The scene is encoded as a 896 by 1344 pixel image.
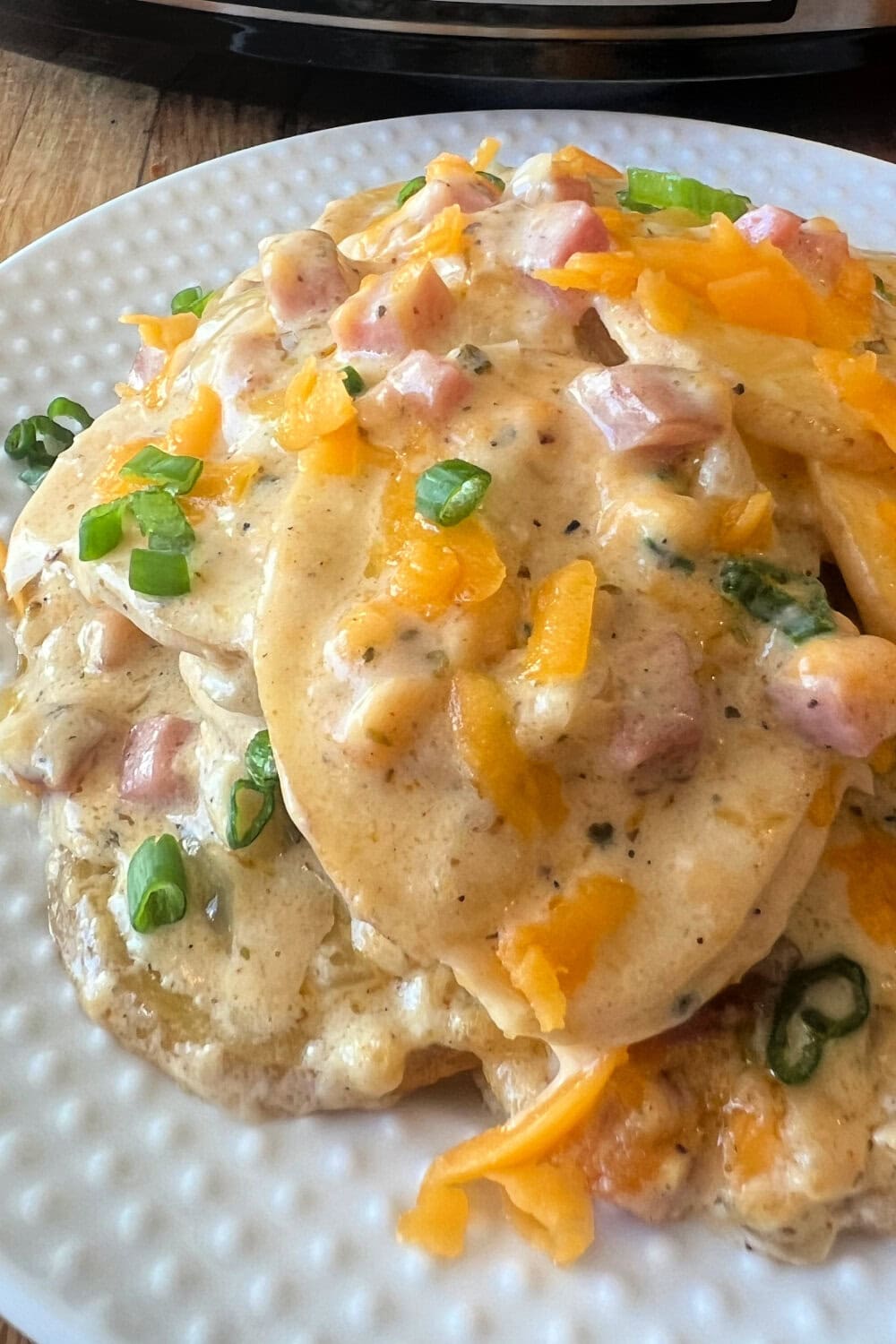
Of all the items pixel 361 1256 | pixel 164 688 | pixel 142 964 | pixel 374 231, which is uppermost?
pixel 374 231

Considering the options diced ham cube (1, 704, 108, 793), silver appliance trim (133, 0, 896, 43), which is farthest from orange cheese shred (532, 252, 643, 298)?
silver appliance trim (133, 0, 896, 43)

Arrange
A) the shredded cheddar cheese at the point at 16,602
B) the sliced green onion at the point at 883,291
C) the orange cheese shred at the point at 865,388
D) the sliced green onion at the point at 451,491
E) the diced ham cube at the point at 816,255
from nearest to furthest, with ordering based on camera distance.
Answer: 1. the sliced green onion at the point at 451,491
2. the orange cheese shred at the point at 865,388
3. the diced ham cube at the point at 816,255
4. the sliced green onion at the point at 883,291
5. the shredded cheddar cheese at the point at 16,602

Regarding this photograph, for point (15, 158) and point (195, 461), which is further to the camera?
point (15, 158)

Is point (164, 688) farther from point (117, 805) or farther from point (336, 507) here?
point (336, 507)

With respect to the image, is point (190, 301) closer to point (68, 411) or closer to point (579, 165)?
point (68, 411)

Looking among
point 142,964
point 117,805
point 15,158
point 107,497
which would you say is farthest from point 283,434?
point 15,158

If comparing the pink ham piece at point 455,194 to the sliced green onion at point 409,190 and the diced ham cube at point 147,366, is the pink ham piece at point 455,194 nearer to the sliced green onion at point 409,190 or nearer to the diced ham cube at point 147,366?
the sliced green onion at point 409,190

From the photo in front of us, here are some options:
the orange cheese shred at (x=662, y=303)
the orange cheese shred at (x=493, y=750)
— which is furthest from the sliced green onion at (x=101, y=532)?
the orange cheese shred at (x=662, y=303)
